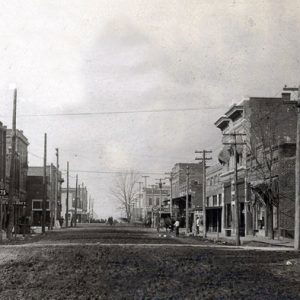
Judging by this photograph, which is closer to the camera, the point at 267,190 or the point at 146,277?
the point at 146,277

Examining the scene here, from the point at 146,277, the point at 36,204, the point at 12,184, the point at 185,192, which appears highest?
the point at 185,192

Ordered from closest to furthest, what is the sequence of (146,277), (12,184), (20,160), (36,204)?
(146,277)
(12,184)
(20,160)
(36,204)

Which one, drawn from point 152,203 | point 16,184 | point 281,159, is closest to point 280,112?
point 281,159

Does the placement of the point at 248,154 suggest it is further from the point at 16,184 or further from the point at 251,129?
the point at 16,184

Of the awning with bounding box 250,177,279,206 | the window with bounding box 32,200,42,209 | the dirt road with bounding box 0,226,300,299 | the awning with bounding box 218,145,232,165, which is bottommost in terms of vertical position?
the dirt road with bounding box 0,226,300,299

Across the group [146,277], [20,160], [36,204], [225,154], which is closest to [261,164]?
[225,154]

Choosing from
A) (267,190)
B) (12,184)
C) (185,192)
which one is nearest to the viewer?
(12,184)

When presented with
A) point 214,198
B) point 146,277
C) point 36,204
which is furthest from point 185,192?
point 146,277

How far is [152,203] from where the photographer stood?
561 ft

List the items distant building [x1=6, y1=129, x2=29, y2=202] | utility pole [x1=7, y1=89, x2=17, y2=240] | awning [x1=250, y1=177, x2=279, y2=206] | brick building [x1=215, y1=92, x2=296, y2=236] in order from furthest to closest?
distant building [x1=6, y1=129, x2=29, y2=202]
brick building [x1=215, y1=92, x2=296, y2=236]
awning [x1=250, y1=177, x2=279, y2=206]
utility pole [x1=7, y1=89, x2=17, y2=240]

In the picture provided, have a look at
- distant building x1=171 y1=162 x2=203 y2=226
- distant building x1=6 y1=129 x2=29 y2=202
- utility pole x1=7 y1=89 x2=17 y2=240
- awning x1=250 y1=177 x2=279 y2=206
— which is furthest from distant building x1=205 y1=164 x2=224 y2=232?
utility pole x1=7 y1=89 x2=17 y2=240

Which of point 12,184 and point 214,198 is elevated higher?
point 12,184

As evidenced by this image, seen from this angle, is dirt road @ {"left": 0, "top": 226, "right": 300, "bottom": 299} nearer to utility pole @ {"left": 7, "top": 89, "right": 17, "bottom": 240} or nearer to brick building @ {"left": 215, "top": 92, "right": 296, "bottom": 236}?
utility pole @ {"left": 7, "top": 89, "right": 17, "bottom": 240}

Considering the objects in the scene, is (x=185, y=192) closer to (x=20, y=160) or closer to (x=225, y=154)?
(x=20, y=160)
